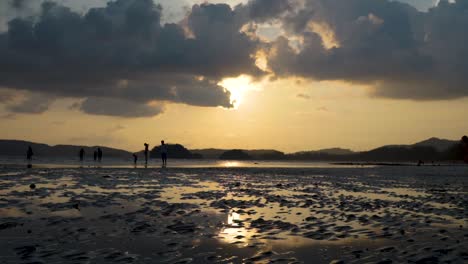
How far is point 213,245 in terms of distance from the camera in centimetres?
1006

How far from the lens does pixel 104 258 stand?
28.1 ft

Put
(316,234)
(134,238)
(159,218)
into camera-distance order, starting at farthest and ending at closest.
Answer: (159,218)
(316,234)
(134,238)

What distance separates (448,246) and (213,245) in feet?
18.4

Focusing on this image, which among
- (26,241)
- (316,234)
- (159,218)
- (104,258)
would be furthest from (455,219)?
(26,241)

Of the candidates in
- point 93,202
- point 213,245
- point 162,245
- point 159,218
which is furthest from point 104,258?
point 93,202

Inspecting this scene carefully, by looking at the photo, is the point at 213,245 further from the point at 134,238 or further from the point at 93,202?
the point at 93,202

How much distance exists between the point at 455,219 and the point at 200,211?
9.08m

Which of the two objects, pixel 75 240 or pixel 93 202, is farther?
pixel 93 202

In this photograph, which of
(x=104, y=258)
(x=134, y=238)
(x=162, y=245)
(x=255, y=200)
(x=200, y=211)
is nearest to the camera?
(x=104, y=258)

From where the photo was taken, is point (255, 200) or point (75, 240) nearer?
point (75, 240)

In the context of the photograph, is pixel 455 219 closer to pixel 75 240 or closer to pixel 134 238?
pixel 134 238

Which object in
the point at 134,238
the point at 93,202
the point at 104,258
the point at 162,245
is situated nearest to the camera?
the point at 104,258

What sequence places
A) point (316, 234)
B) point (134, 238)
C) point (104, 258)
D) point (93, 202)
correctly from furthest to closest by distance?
point (93, 202) → point (316, 234) → point (134, 238) → point (104, 258)

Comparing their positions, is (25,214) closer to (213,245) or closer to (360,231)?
(213,245)
